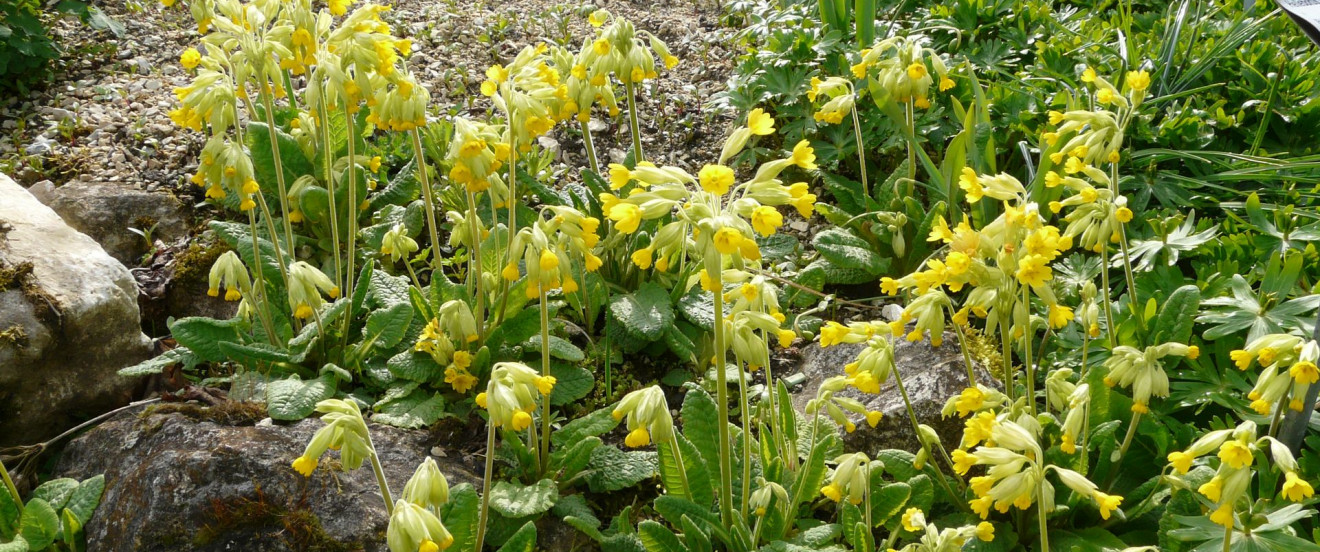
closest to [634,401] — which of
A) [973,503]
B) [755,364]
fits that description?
[755,364]

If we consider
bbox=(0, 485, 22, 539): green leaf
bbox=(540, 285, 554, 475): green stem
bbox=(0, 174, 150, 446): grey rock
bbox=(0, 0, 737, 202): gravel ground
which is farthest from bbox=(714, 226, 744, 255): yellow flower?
bbox=(0, 0, 737, 202): gravel ground

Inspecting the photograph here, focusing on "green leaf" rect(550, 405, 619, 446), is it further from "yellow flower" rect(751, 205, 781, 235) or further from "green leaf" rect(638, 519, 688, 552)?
"yellow flower" rect(751, 205, 781, 235)

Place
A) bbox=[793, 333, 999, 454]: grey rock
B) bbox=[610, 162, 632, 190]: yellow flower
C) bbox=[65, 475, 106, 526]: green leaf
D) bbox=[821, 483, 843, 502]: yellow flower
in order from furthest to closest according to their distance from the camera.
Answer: bbox=[793, 333, 999, 454]: grey rock < bbox=[65, 475, 106, 526]: green leaf < bbox=[821, 483, 843, 502]: yellow flower < bbox=[610, 162, 632, 190]: yellow flower

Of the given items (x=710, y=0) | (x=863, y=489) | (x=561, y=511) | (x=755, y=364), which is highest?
(x=710, y=0)

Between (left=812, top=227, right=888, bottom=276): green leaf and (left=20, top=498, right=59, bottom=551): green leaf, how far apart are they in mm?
2712

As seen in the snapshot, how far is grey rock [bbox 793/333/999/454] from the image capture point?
3264 millimetres

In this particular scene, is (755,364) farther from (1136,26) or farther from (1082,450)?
(1136,26)

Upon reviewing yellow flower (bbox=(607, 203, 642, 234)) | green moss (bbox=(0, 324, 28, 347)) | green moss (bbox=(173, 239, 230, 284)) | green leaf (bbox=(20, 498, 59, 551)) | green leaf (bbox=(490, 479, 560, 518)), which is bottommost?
green leaf (bbox=(490, 479, 560, 518))

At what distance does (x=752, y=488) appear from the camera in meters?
2.91

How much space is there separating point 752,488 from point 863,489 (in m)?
0.49

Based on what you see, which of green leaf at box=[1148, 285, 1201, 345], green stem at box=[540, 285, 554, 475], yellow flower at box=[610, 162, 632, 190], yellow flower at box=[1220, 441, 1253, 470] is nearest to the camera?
yellow flower at box=[1220, 441, 1253, 470]

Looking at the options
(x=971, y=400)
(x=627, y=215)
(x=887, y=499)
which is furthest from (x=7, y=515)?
(x=971, y=400)

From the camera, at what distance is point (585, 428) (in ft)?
10.4

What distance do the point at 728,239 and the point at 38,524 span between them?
7.45 feet
